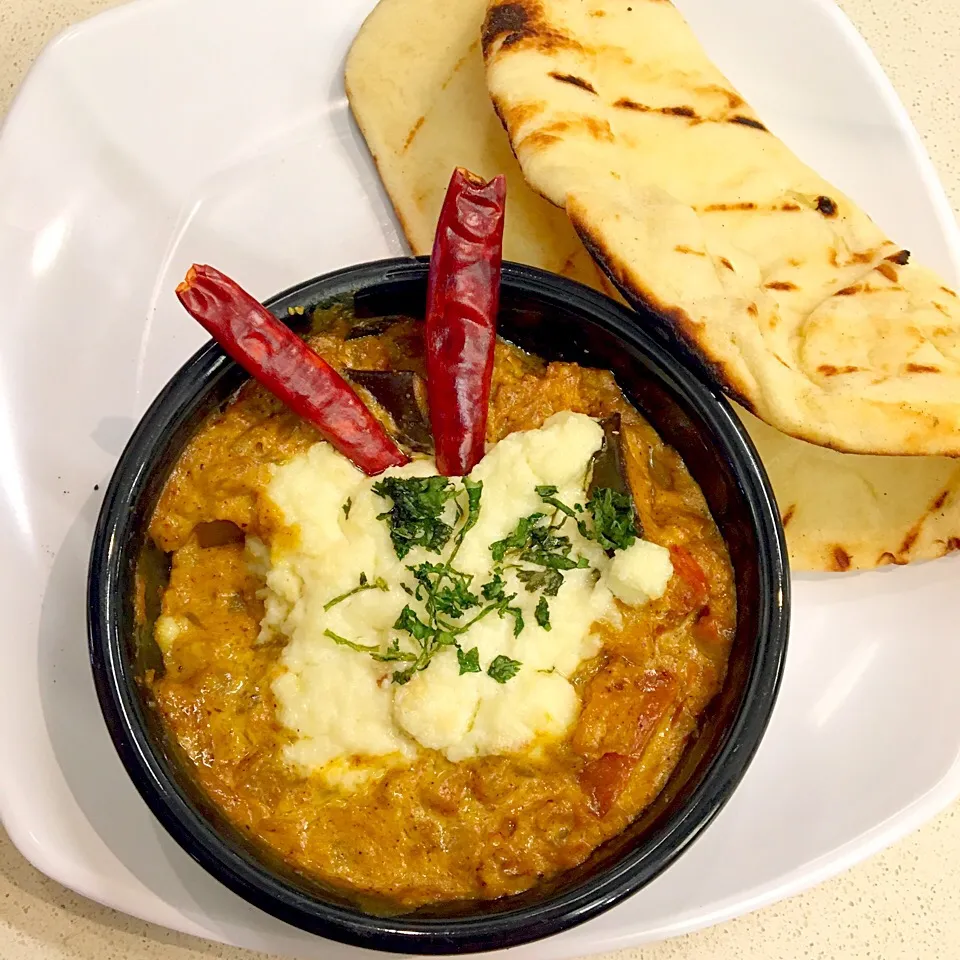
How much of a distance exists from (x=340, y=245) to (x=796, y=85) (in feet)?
4.80

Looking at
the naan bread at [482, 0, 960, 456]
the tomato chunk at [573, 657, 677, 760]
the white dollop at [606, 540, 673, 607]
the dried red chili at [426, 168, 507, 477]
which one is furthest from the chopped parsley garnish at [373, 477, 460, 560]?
the naan bread at [482, 0, 960, 456]

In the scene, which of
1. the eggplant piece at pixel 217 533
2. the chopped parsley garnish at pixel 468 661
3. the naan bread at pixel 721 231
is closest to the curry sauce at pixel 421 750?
the eggplant piece at pixel 217 533

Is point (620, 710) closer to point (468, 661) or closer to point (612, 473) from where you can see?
point (468, 661)

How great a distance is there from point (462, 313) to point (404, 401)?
0.92 feet

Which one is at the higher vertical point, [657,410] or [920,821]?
[657,410]

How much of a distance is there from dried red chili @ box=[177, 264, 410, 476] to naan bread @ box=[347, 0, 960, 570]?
60 centimetres

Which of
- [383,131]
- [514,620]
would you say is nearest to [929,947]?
[514,620]

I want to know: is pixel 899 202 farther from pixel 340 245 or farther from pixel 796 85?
pixel 340 245

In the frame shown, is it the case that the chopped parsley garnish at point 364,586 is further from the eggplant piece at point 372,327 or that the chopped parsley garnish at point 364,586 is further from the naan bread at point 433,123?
the naan bread at point 433,123

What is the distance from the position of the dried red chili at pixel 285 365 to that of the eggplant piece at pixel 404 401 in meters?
0.10

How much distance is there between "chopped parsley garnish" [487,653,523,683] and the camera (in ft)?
7.39

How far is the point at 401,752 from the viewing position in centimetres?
229

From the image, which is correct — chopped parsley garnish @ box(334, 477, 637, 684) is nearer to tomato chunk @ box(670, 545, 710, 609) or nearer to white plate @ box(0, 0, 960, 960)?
tomato chunk @ box(670, 545, 710, 609)

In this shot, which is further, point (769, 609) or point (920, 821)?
point (920, 821)
